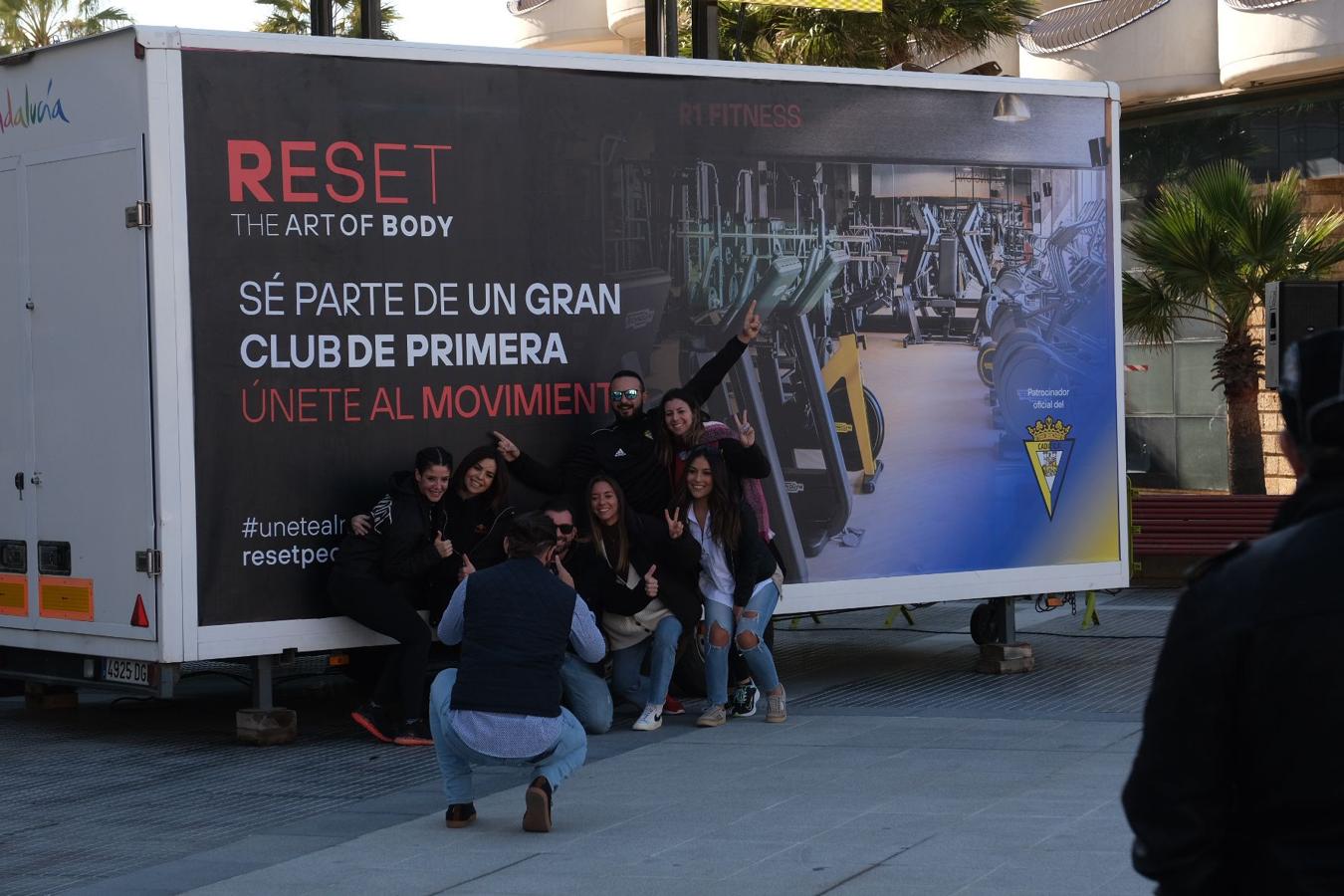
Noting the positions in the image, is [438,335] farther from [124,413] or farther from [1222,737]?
[1222,737]

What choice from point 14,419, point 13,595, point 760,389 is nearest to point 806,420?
point 760,389

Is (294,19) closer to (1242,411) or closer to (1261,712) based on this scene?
(1242,411)

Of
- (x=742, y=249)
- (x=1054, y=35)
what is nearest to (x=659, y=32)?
(x=742, y=249)

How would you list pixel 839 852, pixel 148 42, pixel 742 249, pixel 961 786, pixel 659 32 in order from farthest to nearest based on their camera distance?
pixel 659 32 < pixel 742 249 < pixel 148 42 < pixel 961 786 < pixel 839 852

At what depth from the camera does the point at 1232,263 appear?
705 inches

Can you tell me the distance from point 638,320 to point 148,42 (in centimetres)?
299

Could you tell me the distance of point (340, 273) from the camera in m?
9.29

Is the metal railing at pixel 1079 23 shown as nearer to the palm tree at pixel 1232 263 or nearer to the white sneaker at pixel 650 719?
the palm tree at pixel 1232 263

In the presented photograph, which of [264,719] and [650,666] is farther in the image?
[650,666]

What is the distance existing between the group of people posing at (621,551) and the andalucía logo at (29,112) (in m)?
2.65

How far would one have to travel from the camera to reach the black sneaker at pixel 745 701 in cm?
983

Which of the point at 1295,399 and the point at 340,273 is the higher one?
the point at 340,273

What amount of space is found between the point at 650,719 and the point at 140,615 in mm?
2668

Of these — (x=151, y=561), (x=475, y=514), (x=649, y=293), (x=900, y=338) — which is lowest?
(x=151, y=561)
